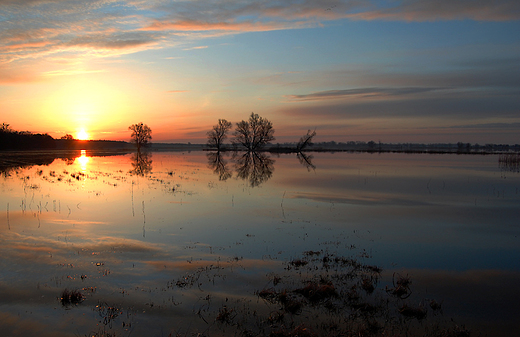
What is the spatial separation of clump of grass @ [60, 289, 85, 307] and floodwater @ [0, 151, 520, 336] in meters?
0.04

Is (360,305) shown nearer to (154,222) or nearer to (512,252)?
(512,252)

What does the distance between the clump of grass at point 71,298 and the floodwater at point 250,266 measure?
0.12 ft

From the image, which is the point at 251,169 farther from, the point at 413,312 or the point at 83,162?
the point at 413,312

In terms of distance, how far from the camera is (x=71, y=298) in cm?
638

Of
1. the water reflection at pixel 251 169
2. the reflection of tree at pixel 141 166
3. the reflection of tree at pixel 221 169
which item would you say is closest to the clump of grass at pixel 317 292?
the water reflection at pixel 251 169

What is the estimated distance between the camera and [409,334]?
5449mm

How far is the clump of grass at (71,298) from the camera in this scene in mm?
6273

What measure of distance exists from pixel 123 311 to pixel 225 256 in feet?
11.0

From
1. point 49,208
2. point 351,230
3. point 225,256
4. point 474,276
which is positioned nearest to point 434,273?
point 474,276

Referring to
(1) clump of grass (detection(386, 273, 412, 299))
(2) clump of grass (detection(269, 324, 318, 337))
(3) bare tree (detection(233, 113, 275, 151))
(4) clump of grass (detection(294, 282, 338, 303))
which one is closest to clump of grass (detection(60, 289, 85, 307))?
(2) clump of grass (detection(269, 324, 318, 337))

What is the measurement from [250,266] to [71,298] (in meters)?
3.89

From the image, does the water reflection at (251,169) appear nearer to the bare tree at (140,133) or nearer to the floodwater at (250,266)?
the floodwater at (250,266)

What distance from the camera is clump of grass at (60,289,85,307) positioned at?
20.6ft

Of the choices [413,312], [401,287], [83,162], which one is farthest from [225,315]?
[83,162]
